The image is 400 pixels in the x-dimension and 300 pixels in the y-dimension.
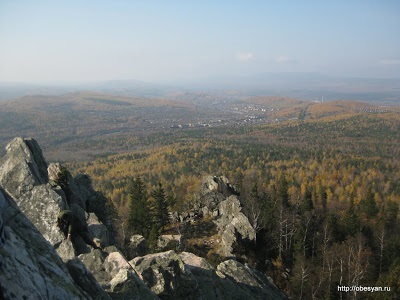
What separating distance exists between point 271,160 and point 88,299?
3799 inches

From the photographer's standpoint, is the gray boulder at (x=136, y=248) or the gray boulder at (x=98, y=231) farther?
the gray boulder at (x=136, y=248)

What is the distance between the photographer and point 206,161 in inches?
4058

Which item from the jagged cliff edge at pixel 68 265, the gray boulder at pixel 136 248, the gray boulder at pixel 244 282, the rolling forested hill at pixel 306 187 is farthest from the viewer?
the rolling forested hill at pixel 306 187

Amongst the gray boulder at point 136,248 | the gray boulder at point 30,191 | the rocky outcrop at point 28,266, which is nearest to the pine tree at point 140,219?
Result: the gray boulder at point 136,248

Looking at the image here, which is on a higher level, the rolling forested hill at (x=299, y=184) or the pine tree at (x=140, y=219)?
the pine tree at (x=140, y=219)

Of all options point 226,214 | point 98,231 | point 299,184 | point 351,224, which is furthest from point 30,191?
point 299,184

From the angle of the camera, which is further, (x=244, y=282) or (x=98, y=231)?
(x=98, y=231)

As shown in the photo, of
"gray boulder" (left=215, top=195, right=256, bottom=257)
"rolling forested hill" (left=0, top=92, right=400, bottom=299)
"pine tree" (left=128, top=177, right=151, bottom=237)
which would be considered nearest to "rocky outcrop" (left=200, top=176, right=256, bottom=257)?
"gray boulder" (left=215, top=195, right=256, bottom=257)

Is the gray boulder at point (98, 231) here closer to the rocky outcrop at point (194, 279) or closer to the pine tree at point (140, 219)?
the rocky outcrop at point (194, 279)

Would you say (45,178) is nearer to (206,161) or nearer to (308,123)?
(206,161)

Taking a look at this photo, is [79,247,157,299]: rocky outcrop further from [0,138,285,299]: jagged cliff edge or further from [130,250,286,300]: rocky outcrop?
[130,250,286,300]: rocky outcrop

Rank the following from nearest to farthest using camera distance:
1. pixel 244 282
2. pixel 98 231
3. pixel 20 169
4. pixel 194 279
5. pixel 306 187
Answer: pixel 194 279
pixel 244 282
pixel 20 169
pixel 98 231
pixel 306 187

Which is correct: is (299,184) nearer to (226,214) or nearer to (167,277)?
(226,214)

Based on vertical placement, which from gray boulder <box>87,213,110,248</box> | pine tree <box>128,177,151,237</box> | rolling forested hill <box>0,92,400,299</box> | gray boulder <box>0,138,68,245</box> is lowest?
rolling forested hill <box>0,92,400,299</box>
